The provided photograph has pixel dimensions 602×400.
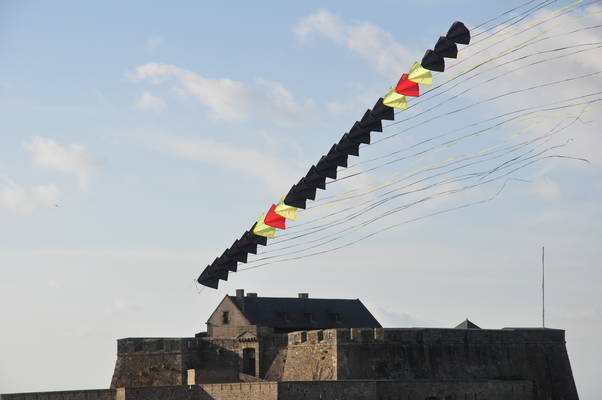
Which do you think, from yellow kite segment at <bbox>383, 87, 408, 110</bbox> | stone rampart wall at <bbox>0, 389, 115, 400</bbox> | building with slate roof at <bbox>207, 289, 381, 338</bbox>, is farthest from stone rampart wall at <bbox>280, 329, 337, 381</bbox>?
yellow kite segment at <bbox>383, 87, 408, 110</bbox>

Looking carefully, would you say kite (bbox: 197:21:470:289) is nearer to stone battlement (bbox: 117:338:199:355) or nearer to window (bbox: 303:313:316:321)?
Result: stone battlement (bbox: 117:338:199:355)

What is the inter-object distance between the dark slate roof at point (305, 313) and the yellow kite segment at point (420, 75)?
103 ft

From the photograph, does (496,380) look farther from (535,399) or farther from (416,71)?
(416,71)

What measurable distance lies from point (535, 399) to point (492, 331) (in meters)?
5.06

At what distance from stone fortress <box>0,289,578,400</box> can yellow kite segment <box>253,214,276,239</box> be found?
975 centimetres

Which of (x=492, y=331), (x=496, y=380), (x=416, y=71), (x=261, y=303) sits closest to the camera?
(x=416, y=71)

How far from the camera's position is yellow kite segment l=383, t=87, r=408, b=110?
47.8 meters

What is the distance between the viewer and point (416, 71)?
47.2m

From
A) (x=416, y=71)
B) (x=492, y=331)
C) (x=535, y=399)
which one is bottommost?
(x=535, y=399)

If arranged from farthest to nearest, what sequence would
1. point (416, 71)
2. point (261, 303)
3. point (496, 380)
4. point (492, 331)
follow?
point (261, 303)
point (492, 331)
point (496, 380)
point (416, 71)

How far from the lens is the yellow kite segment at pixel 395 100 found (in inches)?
1882

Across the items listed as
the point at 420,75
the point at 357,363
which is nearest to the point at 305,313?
the point at 357,363

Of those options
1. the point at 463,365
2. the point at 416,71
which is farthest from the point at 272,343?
the point at 416,71

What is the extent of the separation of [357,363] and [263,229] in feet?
43.7
